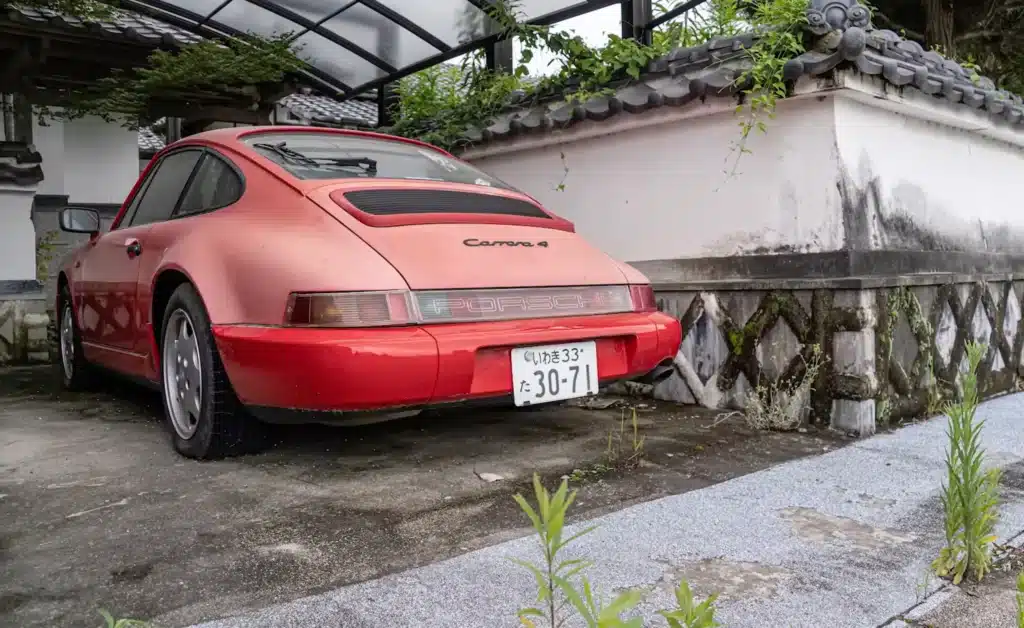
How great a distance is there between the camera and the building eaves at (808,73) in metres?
3.62

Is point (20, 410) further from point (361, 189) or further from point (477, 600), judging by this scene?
point (477, 600)

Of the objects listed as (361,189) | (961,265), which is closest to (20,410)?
(361,189)

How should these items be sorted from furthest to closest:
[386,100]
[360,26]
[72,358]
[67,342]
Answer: [386,100] < [360,26] < [67,342] < [72,358]

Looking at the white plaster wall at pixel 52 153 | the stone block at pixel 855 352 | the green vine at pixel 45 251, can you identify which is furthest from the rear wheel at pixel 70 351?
the white plaster wall at pixel 52 153

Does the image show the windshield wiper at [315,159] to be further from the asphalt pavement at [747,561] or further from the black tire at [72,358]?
the black tire at [72,358]

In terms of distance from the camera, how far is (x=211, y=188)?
333 cm

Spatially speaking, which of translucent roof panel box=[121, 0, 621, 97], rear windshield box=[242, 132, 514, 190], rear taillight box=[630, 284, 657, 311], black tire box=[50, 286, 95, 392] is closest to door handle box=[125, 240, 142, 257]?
rear windshield box=[242, 132, 514, 190]

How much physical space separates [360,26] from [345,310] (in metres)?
5.85

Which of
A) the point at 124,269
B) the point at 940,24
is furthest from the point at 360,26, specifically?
the point at 940,24

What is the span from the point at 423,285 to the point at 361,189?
0.59 metres

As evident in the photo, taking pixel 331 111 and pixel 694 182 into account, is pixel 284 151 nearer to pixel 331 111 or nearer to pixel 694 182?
pixel 694 182

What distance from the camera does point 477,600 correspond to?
67.8 inches

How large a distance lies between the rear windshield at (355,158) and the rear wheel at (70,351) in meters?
2.10

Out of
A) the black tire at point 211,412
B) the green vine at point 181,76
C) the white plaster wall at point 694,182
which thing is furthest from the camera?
the green vine at point 181,76
